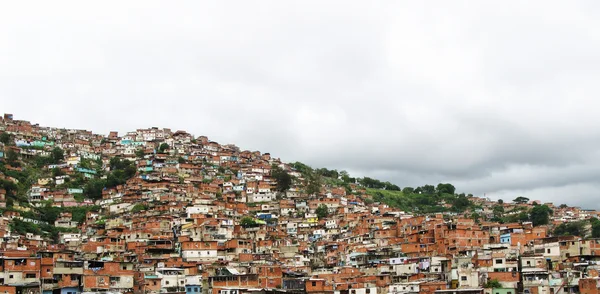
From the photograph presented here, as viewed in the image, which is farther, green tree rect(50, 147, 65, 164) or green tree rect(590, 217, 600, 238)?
green tree rect(50, 147, 65, 164)

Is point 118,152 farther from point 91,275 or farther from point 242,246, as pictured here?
point 91,275

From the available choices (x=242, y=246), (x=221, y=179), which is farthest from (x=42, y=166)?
(x=242, y=246)

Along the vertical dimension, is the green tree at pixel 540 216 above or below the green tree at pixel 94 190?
below

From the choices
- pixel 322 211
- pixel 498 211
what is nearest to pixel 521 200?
pixel 498 211

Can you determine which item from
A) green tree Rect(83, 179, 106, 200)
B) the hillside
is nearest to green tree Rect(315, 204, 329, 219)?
the hillside

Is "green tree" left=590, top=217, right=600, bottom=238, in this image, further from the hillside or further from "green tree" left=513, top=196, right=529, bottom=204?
"green tree" left=513, top=196, right=529, bottom=204

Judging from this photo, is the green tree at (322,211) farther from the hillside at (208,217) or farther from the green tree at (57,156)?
the green tree at (57,156)

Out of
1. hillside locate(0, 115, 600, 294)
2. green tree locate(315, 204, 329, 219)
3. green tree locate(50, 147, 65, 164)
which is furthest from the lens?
green tree locate(50, 147, 65, 164)

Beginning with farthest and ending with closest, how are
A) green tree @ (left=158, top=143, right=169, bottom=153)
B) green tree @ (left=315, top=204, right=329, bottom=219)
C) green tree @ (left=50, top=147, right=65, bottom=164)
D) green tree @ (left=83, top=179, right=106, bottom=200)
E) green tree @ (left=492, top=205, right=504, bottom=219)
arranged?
1. green tree @ (left=158, top=143, right=169, bottom=153)
2. green tree @ (left=50, top=147, right=65, bottom=164)
3. green tree @ (left=492, top=205, right=504, bottom=219)
4. green tree @ (left=83, top=179, right=106, bottom=200)
5. green tree @ (left=315, top=204, right=329, bottom=219)

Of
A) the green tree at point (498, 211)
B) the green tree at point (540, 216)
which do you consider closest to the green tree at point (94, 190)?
the green tree at point (498, 211)

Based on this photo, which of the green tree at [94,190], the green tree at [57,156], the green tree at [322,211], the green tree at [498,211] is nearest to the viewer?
the green tree at [322,211]

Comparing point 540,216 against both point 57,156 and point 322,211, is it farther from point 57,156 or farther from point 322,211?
point 57,156
